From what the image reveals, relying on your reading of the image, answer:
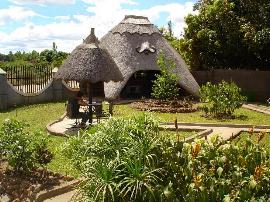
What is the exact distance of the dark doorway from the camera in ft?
78.8

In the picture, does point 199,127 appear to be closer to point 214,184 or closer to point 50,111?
point 50,111

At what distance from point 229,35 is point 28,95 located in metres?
11.7

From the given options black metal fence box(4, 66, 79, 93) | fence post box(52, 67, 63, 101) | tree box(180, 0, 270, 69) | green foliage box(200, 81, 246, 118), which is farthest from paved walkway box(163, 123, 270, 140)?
black metal fence box(4, 66, 79, 93)

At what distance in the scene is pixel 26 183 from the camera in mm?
8359

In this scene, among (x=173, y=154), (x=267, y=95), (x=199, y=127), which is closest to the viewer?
(x=173, y=154)

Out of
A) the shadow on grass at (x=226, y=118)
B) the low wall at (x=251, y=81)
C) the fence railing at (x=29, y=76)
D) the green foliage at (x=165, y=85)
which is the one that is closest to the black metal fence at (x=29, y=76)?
the fence railing at (x=29, y=76)

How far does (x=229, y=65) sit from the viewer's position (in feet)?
86.3

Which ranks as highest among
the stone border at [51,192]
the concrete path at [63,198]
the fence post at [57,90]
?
the fence post at [57,90]

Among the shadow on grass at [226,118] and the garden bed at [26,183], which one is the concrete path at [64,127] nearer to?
the garden bed at [26,183]

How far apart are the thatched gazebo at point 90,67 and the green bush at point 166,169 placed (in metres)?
8.03

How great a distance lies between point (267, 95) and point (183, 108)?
7.17 meters

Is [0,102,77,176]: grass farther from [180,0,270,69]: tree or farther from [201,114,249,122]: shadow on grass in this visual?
[180,0,270,69]: tree

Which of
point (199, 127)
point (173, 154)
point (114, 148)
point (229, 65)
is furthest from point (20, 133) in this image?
point (229, 65)

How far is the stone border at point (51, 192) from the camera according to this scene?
308 inches
